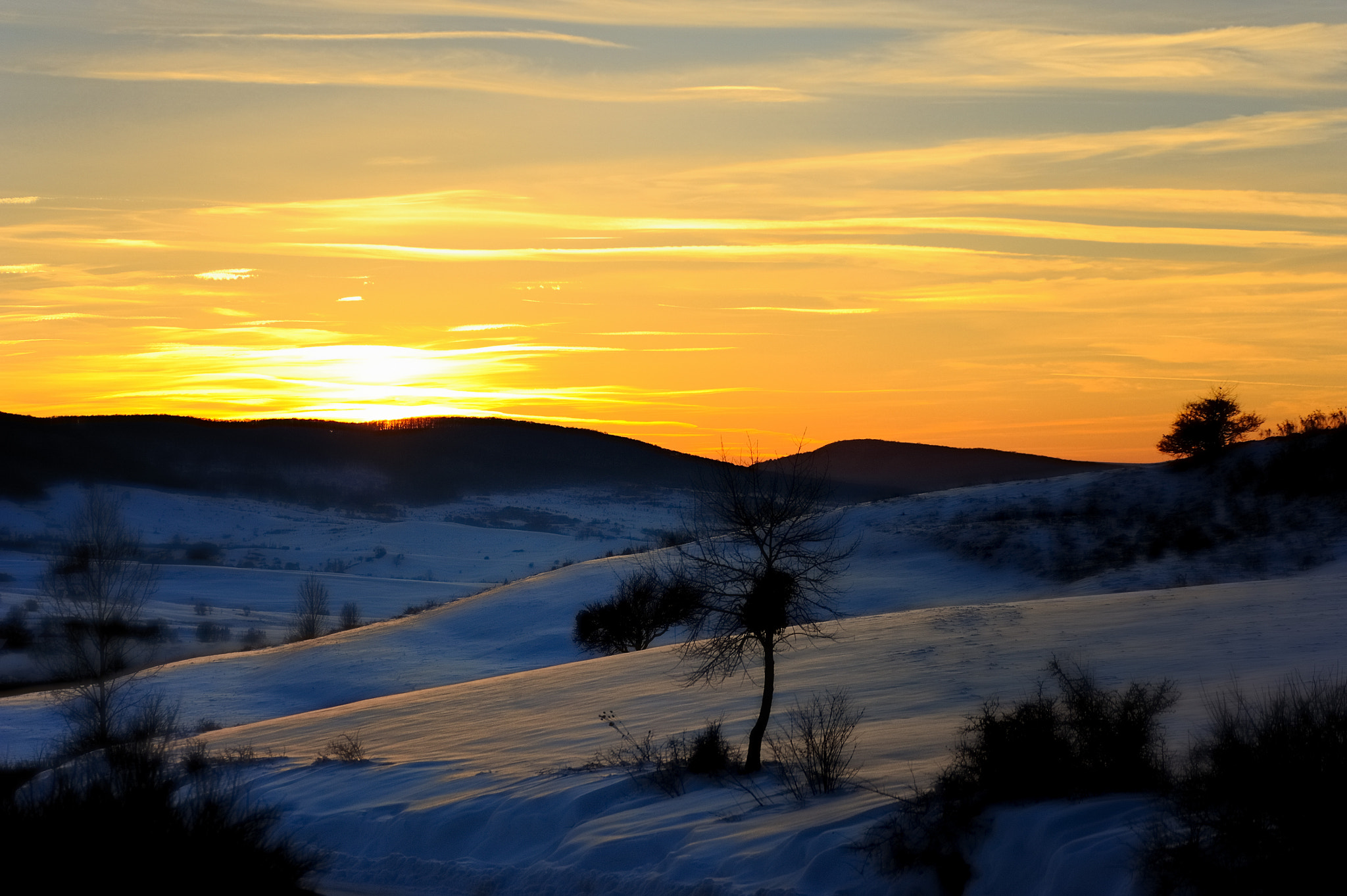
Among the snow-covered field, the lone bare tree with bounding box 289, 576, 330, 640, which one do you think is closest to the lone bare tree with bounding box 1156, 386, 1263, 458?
the snow-covered field

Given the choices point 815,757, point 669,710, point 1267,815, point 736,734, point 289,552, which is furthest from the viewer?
point 289,552

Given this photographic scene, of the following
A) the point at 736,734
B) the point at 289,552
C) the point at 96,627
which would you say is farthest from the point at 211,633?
the point at 289,552

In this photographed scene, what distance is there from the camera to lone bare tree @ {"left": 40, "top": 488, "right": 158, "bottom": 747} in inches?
1425

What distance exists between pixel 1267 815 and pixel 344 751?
17915 mm

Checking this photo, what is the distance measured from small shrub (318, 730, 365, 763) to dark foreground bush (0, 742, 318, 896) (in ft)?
36.4

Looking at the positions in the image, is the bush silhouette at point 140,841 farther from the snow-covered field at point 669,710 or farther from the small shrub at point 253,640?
the small shrub at point 253,640

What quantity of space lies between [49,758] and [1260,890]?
27084mm

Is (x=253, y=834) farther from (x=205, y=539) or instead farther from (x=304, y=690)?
(x=205, y=539)

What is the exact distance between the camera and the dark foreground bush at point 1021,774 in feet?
37.5

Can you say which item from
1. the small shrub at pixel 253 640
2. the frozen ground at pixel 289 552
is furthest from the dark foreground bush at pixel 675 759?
the small shrub at pixel 253 640

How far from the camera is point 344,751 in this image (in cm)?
2272

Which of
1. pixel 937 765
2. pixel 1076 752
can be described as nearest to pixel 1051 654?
pixel 937 765

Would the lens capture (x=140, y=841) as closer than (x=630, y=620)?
Yes

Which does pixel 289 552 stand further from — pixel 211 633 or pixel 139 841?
pixel 139 841
